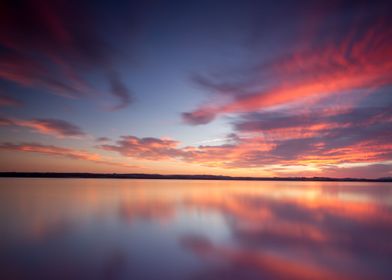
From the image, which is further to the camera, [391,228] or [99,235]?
[391,228]

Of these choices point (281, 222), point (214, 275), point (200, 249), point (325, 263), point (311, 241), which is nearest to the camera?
point (214, 275)

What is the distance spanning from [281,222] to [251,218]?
5.42ft

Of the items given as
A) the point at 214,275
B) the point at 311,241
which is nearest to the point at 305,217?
the point at 311,241

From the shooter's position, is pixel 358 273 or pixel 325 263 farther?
pixel 325 263

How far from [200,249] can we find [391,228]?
8.92 metres

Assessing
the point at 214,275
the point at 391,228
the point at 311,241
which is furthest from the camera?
the point at 391,228

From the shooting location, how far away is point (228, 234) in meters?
9.88

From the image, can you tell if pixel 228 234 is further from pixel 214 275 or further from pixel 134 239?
pixel 214 275

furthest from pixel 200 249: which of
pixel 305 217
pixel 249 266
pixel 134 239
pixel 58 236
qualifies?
pixel 305 217

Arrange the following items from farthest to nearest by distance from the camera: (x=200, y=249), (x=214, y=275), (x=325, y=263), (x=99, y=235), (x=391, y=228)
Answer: (x=391, y=228) → (x=99, y=235) → (x=200, y=249) → (x=325, y=263) → (x=214, y=275)

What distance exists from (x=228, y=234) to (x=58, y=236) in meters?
5.85

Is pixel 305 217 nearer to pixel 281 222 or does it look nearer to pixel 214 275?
pixel 281 222

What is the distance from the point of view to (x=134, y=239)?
9000 millimetres

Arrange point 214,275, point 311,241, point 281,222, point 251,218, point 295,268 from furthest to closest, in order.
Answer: point 251,218 < point 281,222 < point 311,241 < point 295,268 < point 214,275
